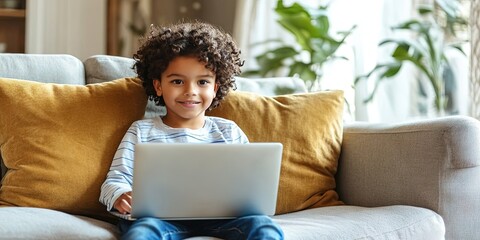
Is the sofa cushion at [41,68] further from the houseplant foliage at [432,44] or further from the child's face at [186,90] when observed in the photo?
the houseplant foliage at [432,44]

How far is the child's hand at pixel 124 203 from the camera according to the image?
191 cm

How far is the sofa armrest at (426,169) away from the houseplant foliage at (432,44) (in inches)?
34.6

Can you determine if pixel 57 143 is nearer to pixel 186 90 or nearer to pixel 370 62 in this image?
pixel 186 90

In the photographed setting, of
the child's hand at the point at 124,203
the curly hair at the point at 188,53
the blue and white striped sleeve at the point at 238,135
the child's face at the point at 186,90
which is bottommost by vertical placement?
the child's hand at the point at 124,203

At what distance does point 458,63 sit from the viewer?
135 inches

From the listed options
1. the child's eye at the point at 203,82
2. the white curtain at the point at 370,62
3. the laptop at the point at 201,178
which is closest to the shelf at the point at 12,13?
the white curtain at the point at 370,62

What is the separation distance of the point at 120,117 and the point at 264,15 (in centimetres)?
205

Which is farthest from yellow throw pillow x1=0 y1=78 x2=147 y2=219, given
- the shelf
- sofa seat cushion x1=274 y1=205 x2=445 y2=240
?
the shelf

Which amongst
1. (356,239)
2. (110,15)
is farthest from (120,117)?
(110,15)

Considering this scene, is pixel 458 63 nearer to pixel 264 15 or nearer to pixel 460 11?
pixel 460 11

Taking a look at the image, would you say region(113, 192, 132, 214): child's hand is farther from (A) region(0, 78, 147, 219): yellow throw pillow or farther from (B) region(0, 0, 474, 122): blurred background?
(B) region(0, 0, 474, 122): blurred background

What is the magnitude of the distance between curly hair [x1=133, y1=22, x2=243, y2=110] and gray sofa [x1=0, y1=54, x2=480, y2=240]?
17cm

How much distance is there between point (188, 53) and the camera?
2.20 m

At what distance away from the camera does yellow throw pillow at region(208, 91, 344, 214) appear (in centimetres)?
232
